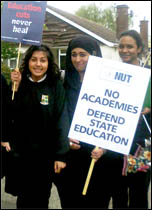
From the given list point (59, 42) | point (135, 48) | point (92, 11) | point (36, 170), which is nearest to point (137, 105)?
point (135, 48)

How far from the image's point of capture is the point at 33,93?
2.92 meters

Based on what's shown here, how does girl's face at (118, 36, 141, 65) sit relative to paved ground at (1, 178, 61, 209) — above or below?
above

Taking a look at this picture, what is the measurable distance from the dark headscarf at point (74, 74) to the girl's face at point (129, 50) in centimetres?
26

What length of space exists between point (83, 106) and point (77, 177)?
71 centimetres

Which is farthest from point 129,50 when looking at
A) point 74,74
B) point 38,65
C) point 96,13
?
point 96,13

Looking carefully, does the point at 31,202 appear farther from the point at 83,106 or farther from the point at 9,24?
the point at 9,24

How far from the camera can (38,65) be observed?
2955mm

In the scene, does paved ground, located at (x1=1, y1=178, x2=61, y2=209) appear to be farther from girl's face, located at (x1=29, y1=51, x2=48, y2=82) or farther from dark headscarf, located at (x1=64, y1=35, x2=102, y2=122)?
girl's face, located at (x1=29, y1=51, x2=48, y2=82)

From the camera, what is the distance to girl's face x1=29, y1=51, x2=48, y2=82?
2.96m

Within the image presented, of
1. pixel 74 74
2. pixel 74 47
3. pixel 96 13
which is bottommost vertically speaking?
pixel 74 74

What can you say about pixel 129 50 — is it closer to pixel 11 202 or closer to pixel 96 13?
pixel 11 202

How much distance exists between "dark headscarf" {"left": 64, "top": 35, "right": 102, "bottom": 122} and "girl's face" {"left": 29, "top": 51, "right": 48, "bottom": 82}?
0.85 feet

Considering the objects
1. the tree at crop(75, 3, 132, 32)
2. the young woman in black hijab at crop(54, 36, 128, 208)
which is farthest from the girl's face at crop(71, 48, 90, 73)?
the tree at crop(75, 3, 132, 32)

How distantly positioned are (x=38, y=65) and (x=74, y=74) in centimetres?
38
